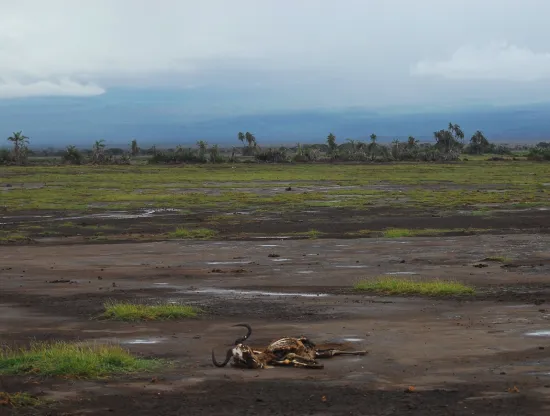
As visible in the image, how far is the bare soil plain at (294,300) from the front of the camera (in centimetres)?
1217

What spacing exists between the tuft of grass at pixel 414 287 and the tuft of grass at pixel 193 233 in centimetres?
1507

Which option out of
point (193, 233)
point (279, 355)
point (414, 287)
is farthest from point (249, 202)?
point (279, 355)

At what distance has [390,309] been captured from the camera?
19.3 meters

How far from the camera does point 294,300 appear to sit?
67.9 ft

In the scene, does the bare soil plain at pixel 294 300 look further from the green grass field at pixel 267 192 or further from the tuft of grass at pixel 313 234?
the green grass field at pixel 267 192

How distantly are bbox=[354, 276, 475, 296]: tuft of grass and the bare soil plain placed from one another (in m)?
0.40

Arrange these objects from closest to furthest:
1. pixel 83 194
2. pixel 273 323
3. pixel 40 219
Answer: pixel 273 323
pixel 40 219
pixel 83 194

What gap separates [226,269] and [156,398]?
576 inches

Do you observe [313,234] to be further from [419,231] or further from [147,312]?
[147,312]

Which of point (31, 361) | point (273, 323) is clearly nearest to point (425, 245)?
Answer: point (273, 323)

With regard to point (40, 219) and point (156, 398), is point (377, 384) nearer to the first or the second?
point (156, 398)

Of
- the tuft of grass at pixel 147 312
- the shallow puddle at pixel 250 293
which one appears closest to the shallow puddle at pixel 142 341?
the tuft of grass at pixel 147 312

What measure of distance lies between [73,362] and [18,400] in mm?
1664

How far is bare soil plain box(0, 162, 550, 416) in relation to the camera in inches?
479
